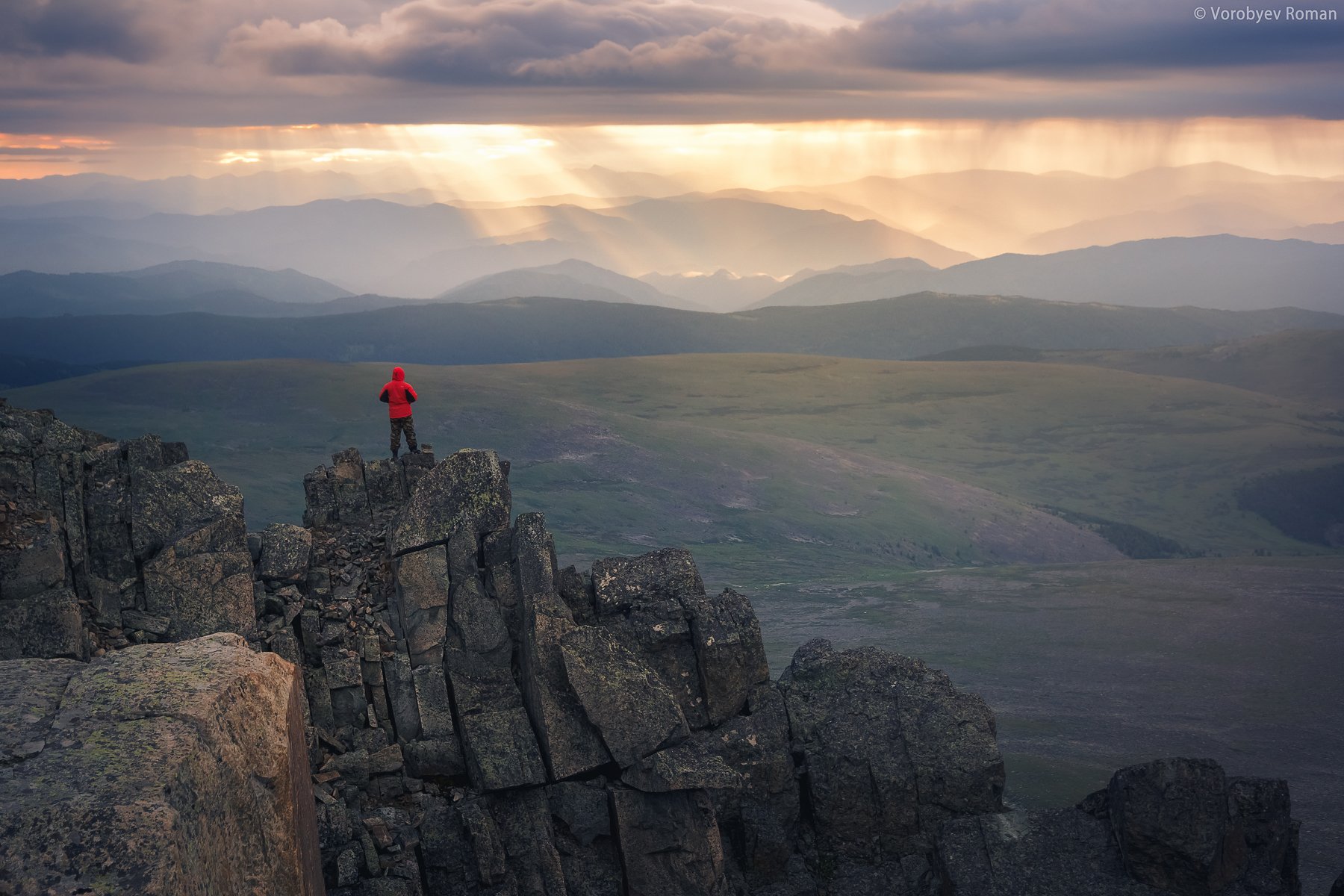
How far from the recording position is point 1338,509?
10394 cm

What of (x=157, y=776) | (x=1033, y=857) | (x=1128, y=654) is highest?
(x=157, y=776)

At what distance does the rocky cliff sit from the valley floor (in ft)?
19.2

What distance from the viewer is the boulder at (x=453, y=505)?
26.0 m

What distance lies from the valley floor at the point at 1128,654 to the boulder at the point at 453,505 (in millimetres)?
17158

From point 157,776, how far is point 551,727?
12.8m

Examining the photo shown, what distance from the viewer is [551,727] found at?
952 inches

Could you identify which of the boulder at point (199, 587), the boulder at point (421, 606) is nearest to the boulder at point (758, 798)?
the boulder at point (421, 606)

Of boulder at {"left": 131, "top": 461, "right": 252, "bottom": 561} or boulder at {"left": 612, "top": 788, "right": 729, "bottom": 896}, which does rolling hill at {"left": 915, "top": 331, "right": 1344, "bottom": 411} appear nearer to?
boulder at {"left": 612, "top": 788, "right": 729, "bottom": 896}

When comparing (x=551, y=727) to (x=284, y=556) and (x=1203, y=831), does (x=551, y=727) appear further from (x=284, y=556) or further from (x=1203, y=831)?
(x=1203, y=831)

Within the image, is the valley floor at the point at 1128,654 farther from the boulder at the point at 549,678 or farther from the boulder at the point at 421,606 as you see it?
the boulder at the point at 421,606

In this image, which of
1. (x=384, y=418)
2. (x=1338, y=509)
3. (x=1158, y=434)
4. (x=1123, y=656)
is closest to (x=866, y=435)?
(x=1158, y=434)

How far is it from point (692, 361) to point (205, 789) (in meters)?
165

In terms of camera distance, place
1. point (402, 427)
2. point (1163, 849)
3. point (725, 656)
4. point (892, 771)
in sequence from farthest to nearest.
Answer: point (402, 427), point (725, 656), point (892, 771), point (1163, 849)

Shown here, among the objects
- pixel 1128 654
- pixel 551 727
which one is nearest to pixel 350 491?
pixel 551 727
